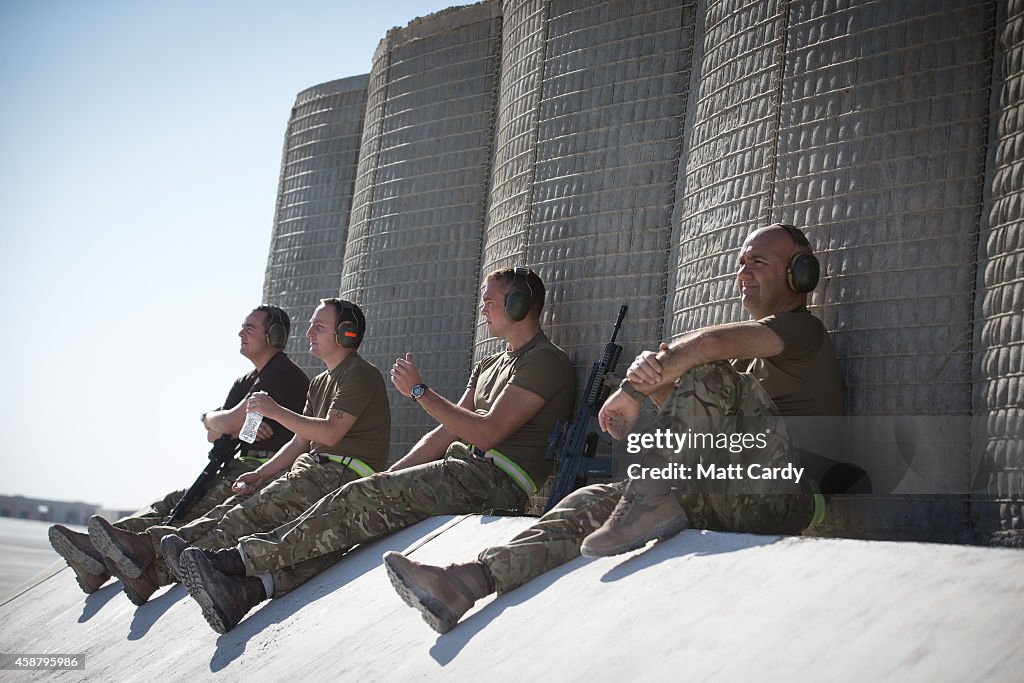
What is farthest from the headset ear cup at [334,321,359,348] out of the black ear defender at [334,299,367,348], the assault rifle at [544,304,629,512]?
the assault rifle at [544,304,629,512]

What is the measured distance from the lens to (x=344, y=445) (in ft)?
15.5

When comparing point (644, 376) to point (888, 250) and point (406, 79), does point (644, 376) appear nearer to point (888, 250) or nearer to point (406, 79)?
point (888, 250)

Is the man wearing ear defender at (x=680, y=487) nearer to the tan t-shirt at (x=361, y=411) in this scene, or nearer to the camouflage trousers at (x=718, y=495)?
the camouflage trousers at (x=718, y=495)

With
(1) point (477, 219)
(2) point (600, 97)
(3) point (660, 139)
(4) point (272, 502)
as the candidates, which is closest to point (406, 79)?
(1) point (477, 219)

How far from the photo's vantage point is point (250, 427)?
5.02 m

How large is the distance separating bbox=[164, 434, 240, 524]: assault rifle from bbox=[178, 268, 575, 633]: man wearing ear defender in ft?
4.79

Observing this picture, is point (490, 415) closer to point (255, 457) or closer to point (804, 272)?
point (804, 272)

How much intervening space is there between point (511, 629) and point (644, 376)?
72 centimetres

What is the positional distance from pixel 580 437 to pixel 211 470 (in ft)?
6.81

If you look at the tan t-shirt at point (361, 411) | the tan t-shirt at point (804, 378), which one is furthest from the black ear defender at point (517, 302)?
the tan t-shirt at point (804, 378)

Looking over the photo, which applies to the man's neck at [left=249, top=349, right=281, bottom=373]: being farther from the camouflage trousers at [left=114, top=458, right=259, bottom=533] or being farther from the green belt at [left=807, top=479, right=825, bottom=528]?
the green belt at [left=807, top=479, right=825, bottom=528]

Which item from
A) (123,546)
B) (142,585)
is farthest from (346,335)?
(142,585)

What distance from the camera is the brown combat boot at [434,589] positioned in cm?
289

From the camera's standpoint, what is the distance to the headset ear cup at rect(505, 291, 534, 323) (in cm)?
443
